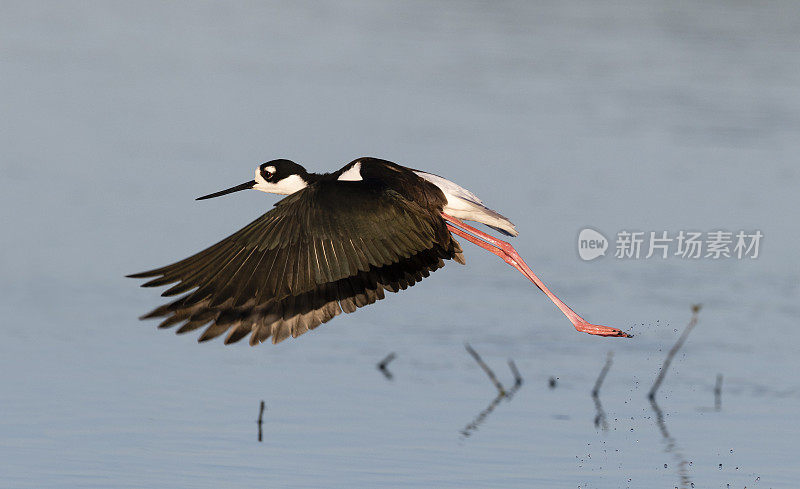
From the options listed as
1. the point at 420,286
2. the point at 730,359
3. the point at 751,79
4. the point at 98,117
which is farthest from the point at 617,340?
the point at 751,79

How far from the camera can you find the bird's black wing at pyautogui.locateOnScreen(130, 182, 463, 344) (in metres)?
6.00

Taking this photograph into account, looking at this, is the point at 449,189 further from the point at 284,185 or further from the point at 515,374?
the point at 515,374

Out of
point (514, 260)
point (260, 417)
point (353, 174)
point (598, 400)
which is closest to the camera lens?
point (353, 174)

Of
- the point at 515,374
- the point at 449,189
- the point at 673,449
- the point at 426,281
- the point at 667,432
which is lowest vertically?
the point at 673,449

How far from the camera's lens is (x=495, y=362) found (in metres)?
10.0

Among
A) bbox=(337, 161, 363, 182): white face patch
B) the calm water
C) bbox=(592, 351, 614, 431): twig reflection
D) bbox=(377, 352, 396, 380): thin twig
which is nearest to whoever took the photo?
bbox=(337, 161, 363, 182): white face patch

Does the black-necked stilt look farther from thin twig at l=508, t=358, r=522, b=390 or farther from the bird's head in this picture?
thin twig at l=508, t=358, r=522, b=390

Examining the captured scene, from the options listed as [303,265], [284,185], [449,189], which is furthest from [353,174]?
[303,265]

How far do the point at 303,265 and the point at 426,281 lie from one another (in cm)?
578

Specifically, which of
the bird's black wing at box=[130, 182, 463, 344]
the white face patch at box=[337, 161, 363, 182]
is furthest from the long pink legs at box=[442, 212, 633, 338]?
the bird's black wing at box=[130, 182, 463, 344]

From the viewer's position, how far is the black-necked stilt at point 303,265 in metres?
6.00

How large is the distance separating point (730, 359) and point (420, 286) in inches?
105

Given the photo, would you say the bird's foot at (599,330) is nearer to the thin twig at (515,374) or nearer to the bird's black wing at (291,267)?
the bird's black wing at (291,267)

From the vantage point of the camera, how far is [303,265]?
6.04 meters
